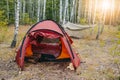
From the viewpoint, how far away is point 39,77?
26.0 feet

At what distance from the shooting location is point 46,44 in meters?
10.8

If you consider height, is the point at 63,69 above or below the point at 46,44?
below

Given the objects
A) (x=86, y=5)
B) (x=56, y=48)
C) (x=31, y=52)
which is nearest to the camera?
(x=31, y=52)

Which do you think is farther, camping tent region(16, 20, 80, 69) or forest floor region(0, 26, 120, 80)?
camping tent region(16, 20, 80, 69)

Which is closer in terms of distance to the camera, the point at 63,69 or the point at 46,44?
the point at 63,69

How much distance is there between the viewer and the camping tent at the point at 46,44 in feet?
29.7

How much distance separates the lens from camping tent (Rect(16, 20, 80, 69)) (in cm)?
905

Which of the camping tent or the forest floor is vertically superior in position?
the camping tent

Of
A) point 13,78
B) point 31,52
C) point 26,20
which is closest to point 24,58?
point 31,52

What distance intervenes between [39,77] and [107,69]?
9.66 feet

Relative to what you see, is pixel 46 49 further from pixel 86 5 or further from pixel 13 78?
pixel 86 5

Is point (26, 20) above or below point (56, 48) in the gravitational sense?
below

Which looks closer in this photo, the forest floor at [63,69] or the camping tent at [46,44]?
the forest floor at [63,69]

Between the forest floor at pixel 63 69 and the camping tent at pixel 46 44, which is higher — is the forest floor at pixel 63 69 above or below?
below
